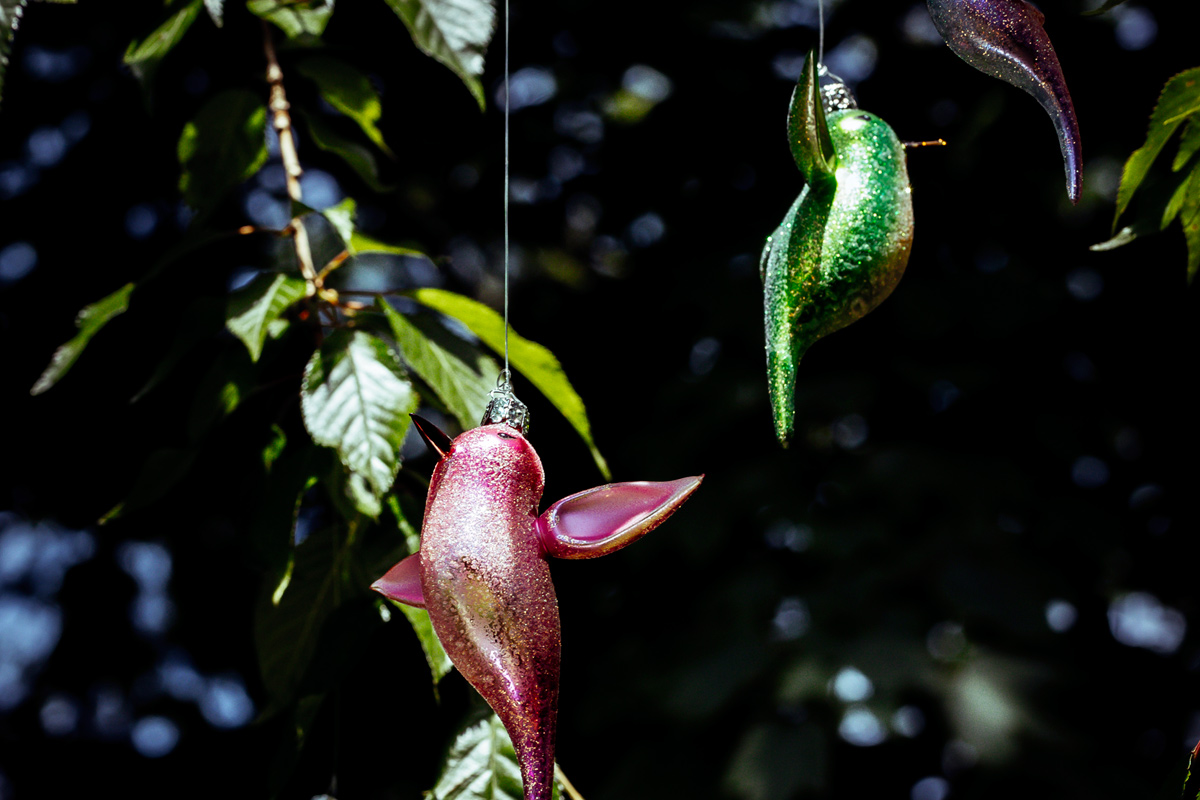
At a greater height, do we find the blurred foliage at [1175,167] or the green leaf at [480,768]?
the blurred foliage at [1175,167]

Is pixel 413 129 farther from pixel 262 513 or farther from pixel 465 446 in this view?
pixel 465 446

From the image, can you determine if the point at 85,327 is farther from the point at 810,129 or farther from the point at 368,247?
the point at 810,129

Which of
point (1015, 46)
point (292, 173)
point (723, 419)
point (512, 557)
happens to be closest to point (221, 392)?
point (292, 173)

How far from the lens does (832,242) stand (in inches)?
18.5

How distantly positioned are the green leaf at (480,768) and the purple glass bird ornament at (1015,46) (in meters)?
0.46

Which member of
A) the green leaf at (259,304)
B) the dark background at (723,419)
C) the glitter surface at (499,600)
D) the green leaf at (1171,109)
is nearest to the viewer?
Result: the glitter surface at (499,600)

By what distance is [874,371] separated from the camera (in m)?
1.55

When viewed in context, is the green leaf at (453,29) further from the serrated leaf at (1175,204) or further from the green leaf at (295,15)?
the serrated leaf at (1175,204)

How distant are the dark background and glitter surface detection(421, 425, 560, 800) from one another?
89cm

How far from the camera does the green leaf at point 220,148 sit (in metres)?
0.86

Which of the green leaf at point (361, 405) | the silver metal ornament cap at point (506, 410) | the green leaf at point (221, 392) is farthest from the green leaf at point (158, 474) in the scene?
the silver metal ornament cap at point (506, 410)

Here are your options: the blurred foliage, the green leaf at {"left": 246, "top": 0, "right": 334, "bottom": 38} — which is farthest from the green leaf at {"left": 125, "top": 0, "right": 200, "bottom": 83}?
the blurred foliage

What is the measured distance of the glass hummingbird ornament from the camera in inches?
18.4

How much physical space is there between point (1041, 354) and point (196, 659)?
140 cm
